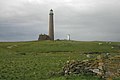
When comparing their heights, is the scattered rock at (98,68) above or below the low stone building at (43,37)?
below

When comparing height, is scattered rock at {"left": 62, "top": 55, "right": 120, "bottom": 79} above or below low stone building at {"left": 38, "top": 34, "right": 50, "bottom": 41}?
below

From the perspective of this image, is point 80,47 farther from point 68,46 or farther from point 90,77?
point 90,77

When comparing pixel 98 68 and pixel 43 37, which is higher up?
pixel 43 37

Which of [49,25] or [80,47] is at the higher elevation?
[49,25]

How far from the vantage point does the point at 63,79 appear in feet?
92.6

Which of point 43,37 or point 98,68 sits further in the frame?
point 43,37

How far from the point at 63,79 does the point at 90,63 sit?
17.9ft

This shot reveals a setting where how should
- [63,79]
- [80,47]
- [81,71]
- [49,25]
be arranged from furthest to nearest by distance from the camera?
[49,25] < [80,47] < [81,71] < [63,79]

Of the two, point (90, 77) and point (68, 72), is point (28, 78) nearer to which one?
point (68, 72)

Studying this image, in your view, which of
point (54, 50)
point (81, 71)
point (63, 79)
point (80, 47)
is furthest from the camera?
point (80, 47)

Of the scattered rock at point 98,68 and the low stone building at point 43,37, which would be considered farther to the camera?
the low stone building at point 43,37

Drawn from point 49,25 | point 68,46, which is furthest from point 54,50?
point 49,25

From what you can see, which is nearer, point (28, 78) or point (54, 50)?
point (28, 78)

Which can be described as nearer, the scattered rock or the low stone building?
the scattered rock
